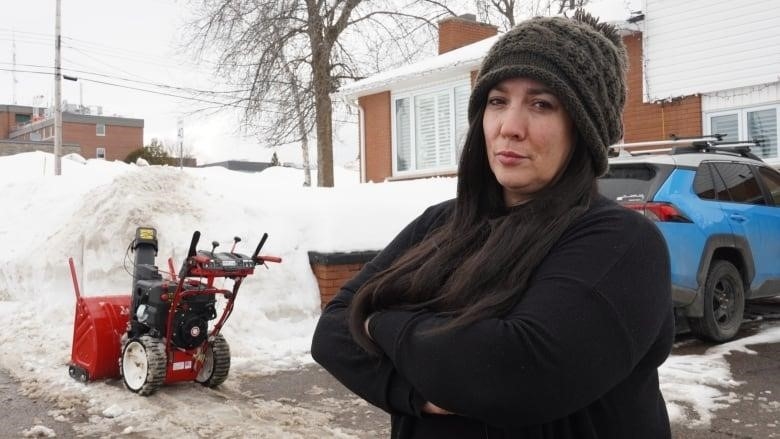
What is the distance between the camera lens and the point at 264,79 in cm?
2250

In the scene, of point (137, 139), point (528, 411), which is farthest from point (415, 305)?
point (137, 139)

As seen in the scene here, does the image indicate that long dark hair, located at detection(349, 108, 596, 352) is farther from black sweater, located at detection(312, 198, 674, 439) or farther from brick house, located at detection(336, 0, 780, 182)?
brick house, located at detection(336, 0, 780, 182)

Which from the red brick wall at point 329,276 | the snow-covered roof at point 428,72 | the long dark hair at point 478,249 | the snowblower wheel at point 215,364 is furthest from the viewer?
the snow-covered roof at point 428,72

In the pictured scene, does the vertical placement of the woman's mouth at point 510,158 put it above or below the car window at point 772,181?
below

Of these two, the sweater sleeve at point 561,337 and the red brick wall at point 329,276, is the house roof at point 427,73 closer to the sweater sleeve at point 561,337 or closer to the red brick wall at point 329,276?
the red brick wall at point 329,276

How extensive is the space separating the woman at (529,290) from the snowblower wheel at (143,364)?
12.9ft

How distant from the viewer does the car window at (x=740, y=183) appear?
7.42 metres

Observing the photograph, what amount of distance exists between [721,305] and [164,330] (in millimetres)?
5248

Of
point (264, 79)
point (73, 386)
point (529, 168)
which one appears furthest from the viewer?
point (264, 79)

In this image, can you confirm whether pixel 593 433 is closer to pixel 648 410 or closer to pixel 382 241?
pixel 648 410

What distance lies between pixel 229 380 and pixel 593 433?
512 centimetres

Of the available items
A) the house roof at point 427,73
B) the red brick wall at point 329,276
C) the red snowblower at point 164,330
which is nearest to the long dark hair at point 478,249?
the red snowblower at point 164,330

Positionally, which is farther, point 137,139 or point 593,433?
point 137,139

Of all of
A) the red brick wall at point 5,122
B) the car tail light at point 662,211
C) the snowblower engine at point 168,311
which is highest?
the red brick wall at point 5,122
